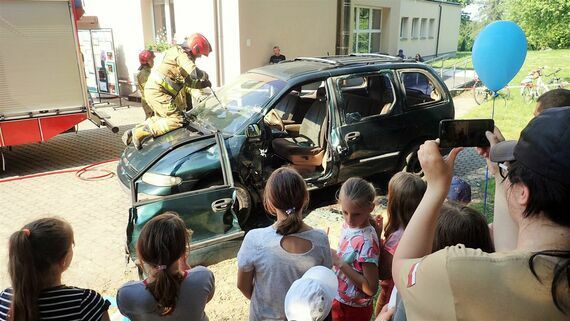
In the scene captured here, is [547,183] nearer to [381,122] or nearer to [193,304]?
[193,304]

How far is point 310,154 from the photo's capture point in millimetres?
5379

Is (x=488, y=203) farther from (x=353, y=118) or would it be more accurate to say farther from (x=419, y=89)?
(x=353, y=118)

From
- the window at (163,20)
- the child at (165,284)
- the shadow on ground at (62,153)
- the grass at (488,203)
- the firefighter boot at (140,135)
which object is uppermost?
the window at (163,20)

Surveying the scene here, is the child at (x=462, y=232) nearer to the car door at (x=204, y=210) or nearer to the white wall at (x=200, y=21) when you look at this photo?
the car door at (x=204, y=210)

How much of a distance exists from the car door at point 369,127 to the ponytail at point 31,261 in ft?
11.7

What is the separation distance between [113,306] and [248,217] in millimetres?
1767

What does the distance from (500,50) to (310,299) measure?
6041mm

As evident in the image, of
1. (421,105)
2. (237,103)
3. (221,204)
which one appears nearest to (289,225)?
(221,204)

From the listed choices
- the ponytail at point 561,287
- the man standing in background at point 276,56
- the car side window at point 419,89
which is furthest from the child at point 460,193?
the man standing in background at point 276,56

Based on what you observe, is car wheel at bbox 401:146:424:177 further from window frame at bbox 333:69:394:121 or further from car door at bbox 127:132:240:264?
car door at bbox 127:132:240:264

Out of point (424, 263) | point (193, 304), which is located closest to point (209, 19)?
point (193, 304)

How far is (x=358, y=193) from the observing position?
242 centimetres

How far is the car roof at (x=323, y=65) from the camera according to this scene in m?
5.10

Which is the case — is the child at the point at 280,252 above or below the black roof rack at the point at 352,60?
below
